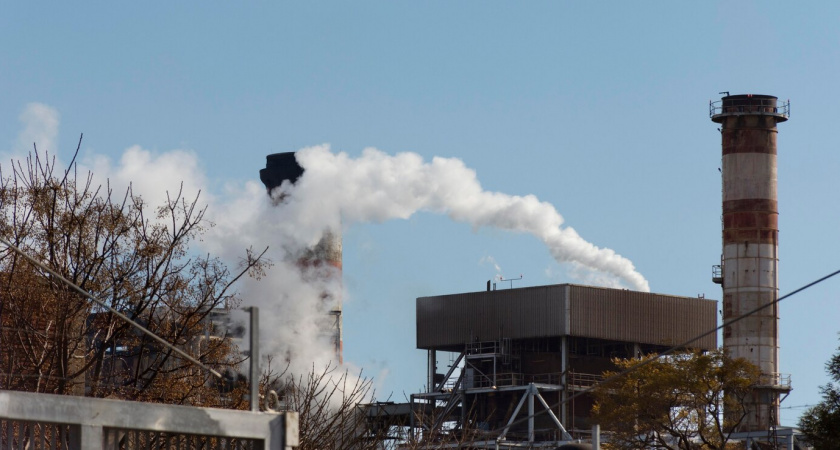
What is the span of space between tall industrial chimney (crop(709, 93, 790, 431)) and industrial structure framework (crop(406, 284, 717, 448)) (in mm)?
7957

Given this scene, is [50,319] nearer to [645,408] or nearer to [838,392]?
[838,392]

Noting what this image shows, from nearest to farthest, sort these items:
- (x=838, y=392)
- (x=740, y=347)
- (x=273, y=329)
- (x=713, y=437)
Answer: (x=838, y=392), (x=713, y=437), (x=740, y=347), (x=273, y=329)

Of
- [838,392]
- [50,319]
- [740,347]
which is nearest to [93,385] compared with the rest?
[50,319]

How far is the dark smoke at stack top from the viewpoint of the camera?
95.8 m

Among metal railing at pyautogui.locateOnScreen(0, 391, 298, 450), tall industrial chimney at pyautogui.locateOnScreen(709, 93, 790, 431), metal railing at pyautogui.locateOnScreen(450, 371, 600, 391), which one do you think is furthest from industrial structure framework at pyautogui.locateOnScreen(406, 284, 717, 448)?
metal railing at pyautogui.locateOnScreen(0, 391, 298, 450)

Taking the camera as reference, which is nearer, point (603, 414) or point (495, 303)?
point (603, 414)

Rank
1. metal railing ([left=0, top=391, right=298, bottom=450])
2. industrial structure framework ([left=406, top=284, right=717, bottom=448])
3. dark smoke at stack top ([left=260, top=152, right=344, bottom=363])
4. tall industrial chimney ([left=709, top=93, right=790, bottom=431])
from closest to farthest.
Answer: metal railing ([left=0, top=391, right=298, bottom=450])
tall industrial chimney ([left=709, top=93, right=790, bottom=431])
industrial structure framework ([left=406, top=284, right=717, bottom=448])
dark smoke at stack top ([left=260, top=152, right=344, bottom=363])

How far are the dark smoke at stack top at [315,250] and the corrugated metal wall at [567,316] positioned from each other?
6.53 metres

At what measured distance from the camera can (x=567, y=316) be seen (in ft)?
297

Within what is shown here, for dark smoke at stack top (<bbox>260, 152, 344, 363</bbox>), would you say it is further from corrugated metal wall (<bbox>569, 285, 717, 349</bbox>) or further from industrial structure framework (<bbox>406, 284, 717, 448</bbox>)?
corrugated metal wall (<bbox>569, 285, 717, 349</bbox>)

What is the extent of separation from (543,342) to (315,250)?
16272 millimetres

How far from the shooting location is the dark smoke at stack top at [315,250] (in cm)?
9581

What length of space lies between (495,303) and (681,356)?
92.1ft

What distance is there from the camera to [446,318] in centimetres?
9675
